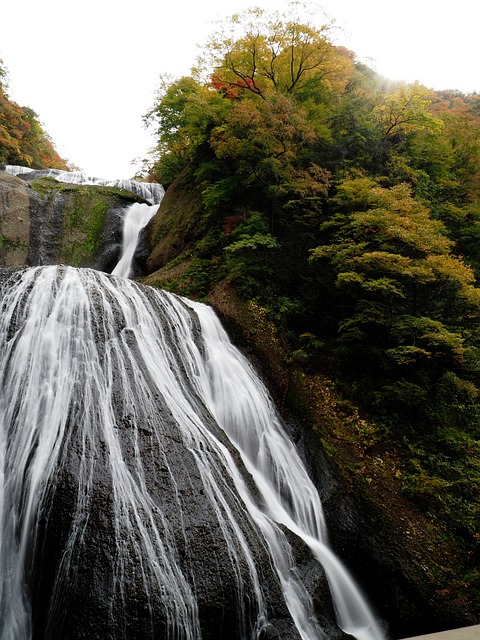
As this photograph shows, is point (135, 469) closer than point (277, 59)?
Yes

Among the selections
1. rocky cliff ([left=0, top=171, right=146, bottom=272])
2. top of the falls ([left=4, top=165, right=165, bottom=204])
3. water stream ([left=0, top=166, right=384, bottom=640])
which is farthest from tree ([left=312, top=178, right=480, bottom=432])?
Answer: top of the falls ([left=4, top=165, right=165, bottom=204])

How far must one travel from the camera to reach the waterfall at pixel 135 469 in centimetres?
350

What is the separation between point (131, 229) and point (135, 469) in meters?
11.5

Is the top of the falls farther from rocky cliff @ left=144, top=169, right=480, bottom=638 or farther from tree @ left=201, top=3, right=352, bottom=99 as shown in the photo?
rocky cliff @ left=144, top=169, right=480, bottom=638

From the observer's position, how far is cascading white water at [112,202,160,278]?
1297 cm

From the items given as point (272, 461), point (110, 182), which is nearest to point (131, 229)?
point (110, 182)

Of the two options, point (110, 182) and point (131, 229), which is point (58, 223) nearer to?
point (131, 229)

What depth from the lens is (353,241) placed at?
751 cm

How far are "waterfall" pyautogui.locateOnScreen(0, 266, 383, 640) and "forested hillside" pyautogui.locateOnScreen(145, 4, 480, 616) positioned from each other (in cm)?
165

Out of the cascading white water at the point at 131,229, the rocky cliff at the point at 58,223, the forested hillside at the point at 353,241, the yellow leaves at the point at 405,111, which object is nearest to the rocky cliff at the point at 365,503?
the forested hillside at the point at 353,241

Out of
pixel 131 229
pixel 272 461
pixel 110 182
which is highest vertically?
pixel 110 182

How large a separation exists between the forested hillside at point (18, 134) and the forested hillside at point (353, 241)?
12412mm

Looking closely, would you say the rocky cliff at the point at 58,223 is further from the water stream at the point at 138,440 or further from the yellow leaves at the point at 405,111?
the yellow leaves at the point at 405,111

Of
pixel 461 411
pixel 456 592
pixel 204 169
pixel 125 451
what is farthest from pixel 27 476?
pixel 204 169
